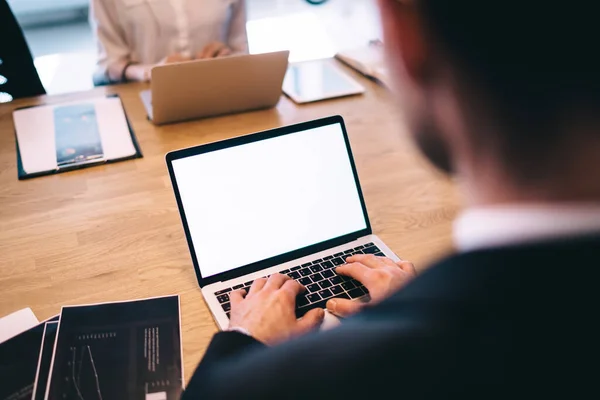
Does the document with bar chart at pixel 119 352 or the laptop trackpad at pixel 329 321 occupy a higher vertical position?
the document with bar chart at pixel 119 352

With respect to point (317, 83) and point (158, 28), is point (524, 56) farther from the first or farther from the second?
point (158, 28)

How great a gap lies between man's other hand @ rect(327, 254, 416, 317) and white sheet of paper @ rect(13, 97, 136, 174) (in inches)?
26.2

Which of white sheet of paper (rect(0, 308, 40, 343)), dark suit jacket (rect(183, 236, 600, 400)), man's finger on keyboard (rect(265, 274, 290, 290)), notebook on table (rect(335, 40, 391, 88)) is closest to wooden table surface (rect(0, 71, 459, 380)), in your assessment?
white sheet of paper (rect(0, 308, 40, 343))

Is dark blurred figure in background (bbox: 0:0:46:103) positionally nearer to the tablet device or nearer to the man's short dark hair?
the tablet device

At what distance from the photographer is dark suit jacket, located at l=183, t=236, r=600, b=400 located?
33cm

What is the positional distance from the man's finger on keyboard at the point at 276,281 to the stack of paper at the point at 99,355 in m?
0.16

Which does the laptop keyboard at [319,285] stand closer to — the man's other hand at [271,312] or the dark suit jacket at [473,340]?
the man's other hand at [271,312]

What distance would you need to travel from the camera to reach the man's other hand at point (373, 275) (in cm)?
82

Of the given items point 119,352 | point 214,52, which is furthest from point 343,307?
point 214,52

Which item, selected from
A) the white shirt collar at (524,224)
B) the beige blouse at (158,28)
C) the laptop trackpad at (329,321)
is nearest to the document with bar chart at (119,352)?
the laptop trackpad at (329,321)

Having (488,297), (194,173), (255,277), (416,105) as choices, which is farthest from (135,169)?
(488,297)

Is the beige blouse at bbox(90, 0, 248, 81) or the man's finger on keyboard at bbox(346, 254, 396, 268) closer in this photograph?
the man's finger on keyboard at bbox(346, 254, 396, 268)

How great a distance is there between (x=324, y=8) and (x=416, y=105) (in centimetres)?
466

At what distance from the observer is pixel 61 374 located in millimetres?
737
